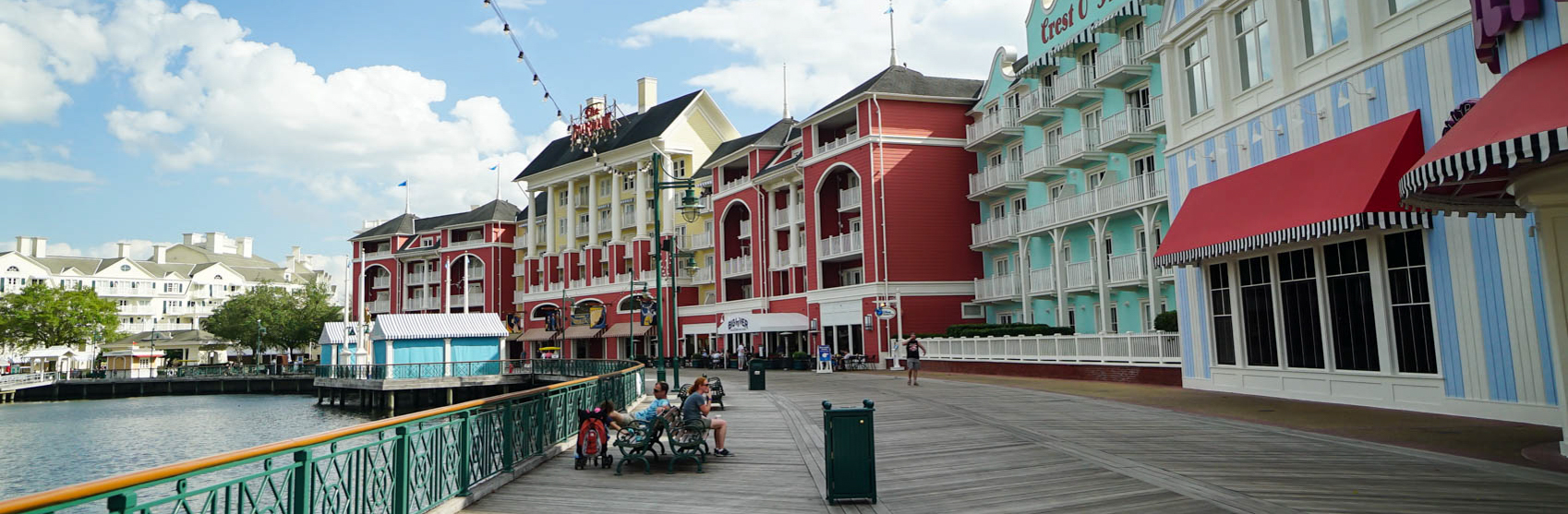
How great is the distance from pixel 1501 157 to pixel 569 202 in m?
64.6

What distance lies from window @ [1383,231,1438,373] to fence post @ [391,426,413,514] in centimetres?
1416

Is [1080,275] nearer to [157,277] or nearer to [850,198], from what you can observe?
[850,198]

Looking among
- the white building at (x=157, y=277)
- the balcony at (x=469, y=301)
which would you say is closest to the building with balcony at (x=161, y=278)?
the white building at (x=157, y=277)

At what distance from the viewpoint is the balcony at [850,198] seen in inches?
1658

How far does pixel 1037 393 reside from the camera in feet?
67.9

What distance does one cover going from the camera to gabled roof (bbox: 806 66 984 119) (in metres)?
40.8

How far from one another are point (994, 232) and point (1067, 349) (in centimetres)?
1266

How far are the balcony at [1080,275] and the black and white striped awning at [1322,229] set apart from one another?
13.9m

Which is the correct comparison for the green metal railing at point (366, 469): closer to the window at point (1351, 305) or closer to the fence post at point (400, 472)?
the fence post at point (400, 472)

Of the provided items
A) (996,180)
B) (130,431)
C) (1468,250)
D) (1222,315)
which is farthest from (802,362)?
(1468,250)

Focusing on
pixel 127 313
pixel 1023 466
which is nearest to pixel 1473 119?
pixel 1023 466

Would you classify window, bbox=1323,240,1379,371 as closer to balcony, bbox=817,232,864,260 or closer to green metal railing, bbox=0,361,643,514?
green metal railing, bbox=0,361,643,514

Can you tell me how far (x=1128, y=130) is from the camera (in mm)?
29094

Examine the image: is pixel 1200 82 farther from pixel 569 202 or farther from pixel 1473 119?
pixel 569 202
